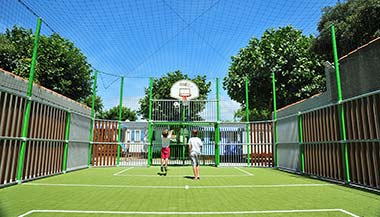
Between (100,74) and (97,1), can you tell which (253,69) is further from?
(97,1)

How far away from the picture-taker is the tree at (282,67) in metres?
17.6

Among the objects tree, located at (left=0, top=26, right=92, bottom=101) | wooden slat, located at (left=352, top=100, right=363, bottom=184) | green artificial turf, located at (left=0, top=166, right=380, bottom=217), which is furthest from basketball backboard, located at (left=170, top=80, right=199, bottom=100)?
wooden slat, located at (left=352, top=100, right=363, bottom=184)

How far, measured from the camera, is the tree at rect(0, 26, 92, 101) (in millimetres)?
17297

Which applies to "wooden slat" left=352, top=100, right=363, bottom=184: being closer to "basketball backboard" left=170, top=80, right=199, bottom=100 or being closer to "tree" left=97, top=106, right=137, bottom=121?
"basketball backboard" left=170, top=80, right=199, bottom=100

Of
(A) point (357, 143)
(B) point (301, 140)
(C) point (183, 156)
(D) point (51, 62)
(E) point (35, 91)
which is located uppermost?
(D) point (51, 62)

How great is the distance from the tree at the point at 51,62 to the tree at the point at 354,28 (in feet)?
57.8

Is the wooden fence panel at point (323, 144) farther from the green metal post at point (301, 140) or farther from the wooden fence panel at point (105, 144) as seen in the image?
the wooden fence panel at point (105, 144)

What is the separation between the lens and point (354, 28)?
15938mm

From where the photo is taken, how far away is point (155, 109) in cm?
1478

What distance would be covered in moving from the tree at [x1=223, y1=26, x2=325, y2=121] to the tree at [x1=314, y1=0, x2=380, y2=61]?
3.95ft

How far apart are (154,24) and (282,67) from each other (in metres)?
10.7

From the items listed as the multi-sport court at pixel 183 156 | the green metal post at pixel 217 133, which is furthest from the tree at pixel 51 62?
the green metal post at pixel 217 133

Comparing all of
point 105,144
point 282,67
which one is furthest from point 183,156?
point 282,67

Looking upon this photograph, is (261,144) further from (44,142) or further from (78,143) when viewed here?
(44,142)
